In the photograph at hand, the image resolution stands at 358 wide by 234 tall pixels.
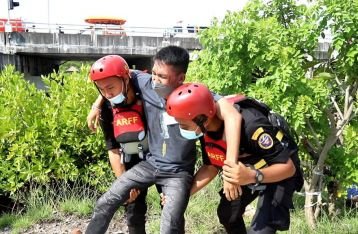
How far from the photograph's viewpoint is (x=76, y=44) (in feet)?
65.7

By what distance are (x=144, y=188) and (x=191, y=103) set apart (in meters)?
1.08

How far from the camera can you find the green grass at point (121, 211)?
4383 millimetres

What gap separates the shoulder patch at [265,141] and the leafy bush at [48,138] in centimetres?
277

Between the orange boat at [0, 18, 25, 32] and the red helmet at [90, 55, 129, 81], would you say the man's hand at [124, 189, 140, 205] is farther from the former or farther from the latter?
the orange boat at [0, 18, 25, 32]

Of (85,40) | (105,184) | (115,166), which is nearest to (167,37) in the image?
(85,40)

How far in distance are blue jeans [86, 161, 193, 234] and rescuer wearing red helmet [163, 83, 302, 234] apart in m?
0.36

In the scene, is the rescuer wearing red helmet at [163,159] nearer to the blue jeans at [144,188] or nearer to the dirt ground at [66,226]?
the blue jeans at [144,188]

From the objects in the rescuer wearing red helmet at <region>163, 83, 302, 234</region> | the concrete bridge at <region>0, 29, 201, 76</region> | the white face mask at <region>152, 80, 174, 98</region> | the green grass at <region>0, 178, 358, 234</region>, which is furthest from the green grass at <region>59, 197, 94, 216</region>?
the concrete bridge at <region>0, 29, 201, 76</region>

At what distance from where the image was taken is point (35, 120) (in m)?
4.96

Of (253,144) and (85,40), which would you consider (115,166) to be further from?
(85,40)

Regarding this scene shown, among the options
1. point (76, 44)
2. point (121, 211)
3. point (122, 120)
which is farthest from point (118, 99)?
point (76, 44)

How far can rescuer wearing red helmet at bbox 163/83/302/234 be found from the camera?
8.06 feet

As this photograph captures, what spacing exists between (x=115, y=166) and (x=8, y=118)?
1905 millimetres

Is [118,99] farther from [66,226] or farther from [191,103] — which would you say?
[66,226]
